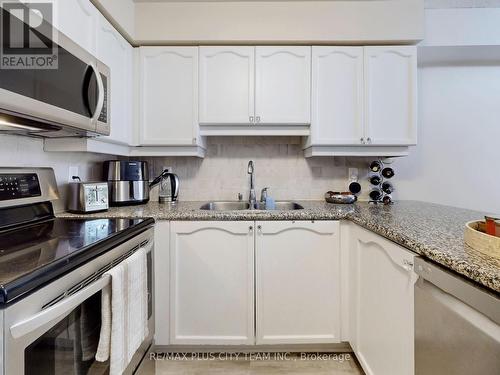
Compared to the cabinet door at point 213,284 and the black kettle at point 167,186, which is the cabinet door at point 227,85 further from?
the cabinet door at point 213,284

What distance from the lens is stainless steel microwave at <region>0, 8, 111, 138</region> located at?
86 centimetres

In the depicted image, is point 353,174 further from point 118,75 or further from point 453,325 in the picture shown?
point 118,75

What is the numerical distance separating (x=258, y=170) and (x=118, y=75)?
121 centimetres

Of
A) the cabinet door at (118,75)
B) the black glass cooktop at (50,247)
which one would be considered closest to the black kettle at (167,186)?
the cabinet door at (118,75)

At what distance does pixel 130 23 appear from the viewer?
1.86 m

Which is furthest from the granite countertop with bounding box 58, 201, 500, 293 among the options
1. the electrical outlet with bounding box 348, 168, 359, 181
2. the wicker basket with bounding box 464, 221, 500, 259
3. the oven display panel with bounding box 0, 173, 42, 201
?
the electrical outlet with bounding box 348, 168, 359, 181

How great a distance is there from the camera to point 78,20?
1380 mm

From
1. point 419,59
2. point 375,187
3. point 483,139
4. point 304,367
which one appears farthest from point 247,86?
point 483,139

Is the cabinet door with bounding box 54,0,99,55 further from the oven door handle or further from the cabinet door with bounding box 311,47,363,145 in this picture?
the cabinet door with bounding box 311,47,363,145

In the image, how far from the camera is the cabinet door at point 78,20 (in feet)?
4.10

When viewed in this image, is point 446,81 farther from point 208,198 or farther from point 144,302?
point 144,302

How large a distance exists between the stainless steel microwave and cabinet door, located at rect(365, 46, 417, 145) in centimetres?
169

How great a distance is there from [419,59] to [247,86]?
1451 mm

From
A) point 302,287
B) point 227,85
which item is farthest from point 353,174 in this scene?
point 227,85
